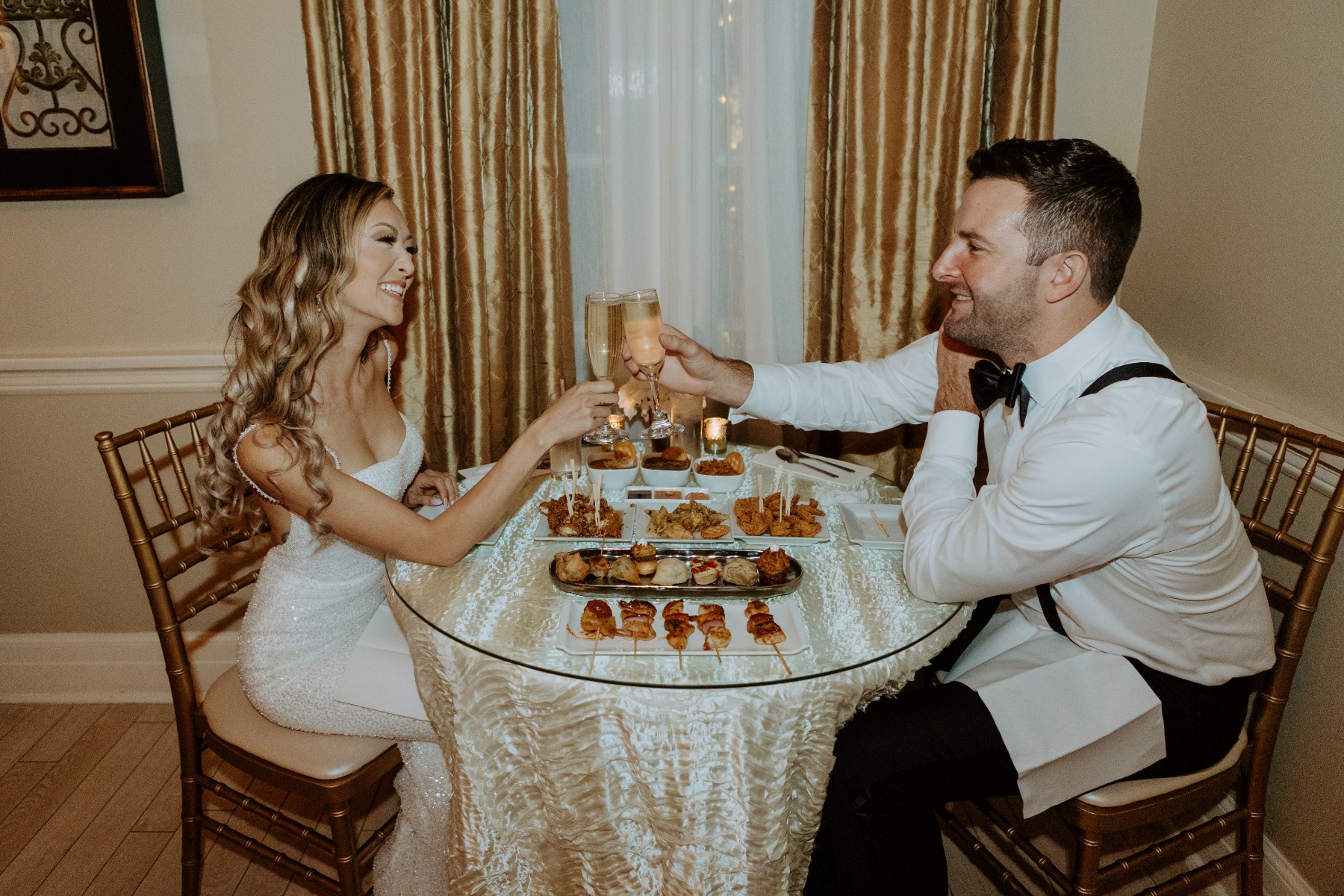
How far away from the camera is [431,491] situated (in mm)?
2709

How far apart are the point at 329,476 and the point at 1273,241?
2439 millimetres

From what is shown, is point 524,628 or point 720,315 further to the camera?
point 720,315

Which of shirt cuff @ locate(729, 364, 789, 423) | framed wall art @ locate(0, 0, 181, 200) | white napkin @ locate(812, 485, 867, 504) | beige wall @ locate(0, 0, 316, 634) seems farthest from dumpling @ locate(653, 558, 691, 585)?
framed wall art @ locate(0, 0, 181, 200)

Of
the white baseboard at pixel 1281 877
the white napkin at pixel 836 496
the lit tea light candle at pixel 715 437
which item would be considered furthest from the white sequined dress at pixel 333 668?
the white baseboard at pixel 1281 877

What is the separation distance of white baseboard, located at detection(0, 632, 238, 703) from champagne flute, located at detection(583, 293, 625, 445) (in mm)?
2266

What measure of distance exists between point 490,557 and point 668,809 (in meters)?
0.72

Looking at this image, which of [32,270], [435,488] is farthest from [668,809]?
[32,270]

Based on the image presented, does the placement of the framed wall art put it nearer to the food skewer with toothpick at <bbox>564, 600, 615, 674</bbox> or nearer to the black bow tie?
the food skewer with toothpick at <bbox>564, 600, 615, 674</bbox>

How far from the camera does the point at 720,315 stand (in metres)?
3.30

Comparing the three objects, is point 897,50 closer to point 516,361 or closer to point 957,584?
point 516,361

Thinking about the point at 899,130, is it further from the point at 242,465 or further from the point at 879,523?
the point at 242,465

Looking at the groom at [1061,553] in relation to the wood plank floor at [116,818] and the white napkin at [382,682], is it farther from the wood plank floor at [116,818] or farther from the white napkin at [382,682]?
the white napkin at [382,682]

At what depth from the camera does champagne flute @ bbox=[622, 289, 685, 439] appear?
2182 mm

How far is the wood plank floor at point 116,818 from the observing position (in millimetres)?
2682
